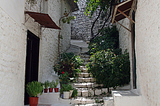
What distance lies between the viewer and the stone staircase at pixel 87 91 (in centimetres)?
536

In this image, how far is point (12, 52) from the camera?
3.67m

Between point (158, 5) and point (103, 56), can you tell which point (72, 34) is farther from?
point (158, 5)

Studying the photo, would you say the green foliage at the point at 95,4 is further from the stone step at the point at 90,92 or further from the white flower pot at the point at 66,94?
the white flower pot at the point at 66,94

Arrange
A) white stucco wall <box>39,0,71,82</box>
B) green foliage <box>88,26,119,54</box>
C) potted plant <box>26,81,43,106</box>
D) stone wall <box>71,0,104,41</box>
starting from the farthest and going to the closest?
1. stone wall <box>71,0,104,41</box>
2. green foliage <box>88,26,119,54</box>
3. white stucco wall <box>39,0,71,82</box>
4. potted plant <box>26,81,43,106</box>

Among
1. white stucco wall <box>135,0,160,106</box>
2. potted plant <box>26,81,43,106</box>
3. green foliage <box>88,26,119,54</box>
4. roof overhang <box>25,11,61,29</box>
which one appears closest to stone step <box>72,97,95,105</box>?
potted plant <box>26,81,43,106</box>

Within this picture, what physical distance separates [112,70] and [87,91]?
1.14 m

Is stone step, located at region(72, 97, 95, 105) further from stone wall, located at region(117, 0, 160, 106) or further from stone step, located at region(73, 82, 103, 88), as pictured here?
stone wall, located at region(117, 0, 160, 106)

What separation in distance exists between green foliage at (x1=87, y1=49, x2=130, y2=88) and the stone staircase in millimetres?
322

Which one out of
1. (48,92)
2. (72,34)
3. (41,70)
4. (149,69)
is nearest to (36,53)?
(41,70)

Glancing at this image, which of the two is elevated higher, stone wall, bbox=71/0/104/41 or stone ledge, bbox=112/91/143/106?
stone wall, bbox=71/0/104/41

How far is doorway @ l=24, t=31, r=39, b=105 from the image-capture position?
17.0 feet

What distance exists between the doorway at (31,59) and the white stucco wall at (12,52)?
883 mm

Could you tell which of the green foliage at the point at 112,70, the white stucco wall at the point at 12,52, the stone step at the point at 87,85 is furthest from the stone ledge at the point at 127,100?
the stone step at the point at 87,85

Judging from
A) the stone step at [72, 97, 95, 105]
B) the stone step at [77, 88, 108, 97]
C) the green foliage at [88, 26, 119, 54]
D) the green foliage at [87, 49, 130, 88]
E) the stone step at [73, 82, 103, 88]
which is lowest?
the stone step at [72, 97, 95, 105]
